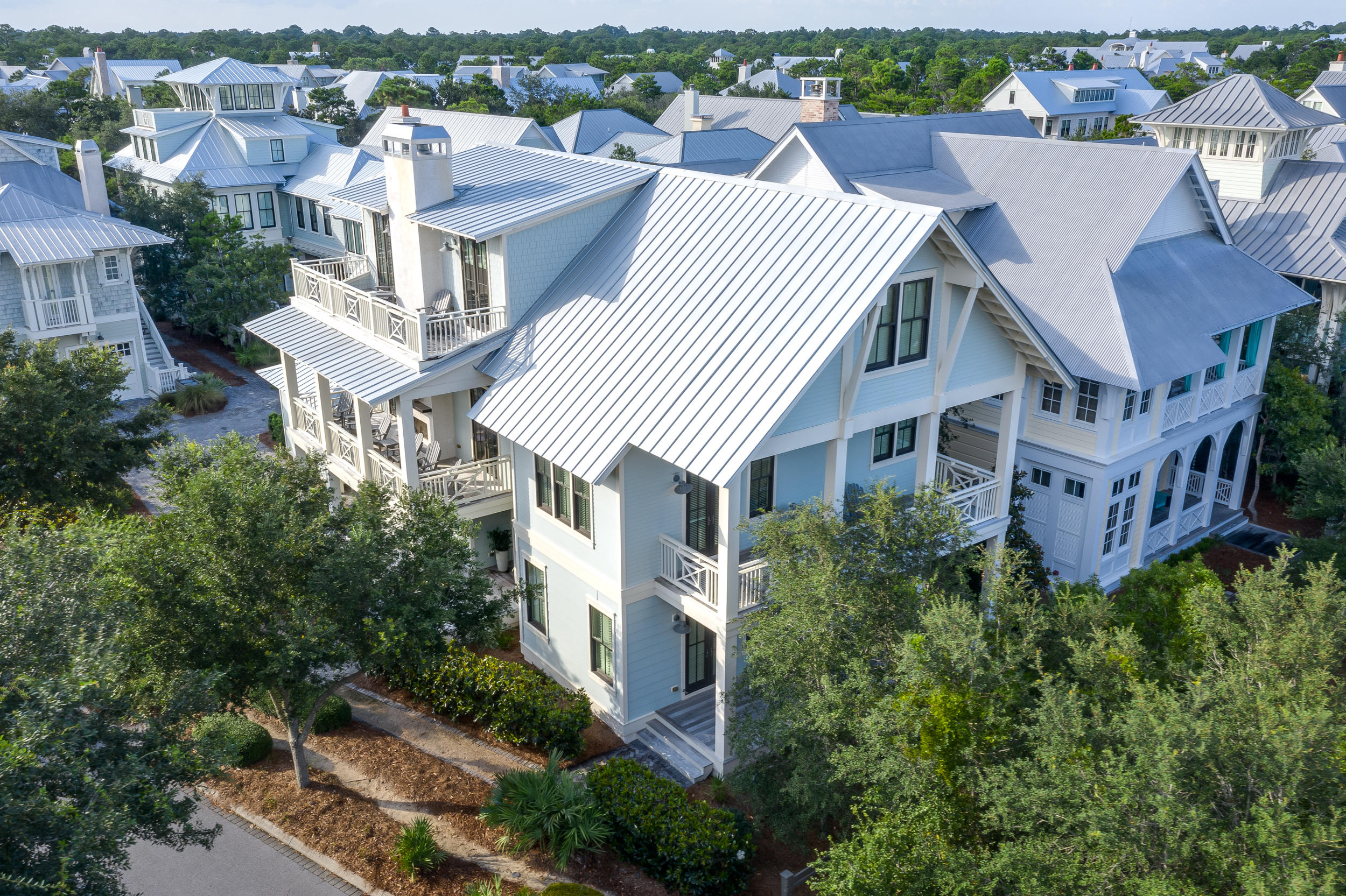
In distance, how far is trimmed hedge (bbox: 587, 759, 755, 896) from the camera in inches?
637

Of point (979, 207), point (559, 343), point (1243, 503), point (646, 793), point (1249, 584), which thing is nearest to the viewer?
point (1249, 584)

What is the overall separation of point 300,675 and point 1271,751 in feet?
44.1

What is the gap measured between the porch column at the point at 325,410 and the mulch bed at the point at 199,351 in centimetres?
1833

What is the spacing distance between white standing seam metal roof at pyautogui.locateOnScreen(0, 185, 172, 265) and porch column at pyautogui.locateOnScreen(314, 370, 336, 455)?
1688 cm

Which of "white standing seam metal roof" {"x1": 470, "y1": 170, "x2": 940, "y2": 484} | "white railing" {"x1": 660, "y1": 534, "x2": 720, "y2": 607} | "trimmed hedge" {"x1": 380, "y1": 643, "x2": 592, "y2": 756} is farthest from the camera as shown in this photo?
"trimmed hedge" {"x1": 380, "y1": 643, "x2": 592, "y2": 756}

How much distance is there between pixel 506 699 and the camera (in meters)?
19.6

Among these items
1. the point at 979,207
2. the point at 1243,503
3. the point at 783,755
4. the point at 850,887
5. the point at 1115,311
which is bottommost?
the point at 1243,503

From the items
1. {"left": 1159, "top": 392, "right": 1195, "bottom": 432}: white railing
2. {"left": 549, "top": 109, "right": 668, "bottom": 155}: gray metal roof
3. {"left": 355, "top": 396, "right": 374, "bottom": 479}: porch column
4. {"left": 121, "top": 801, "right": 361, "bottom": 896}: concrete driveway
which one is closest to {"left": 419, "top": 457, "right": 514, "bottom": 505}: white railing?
{"left": 355, "top": 396, "right": 374, "bottom": 479}: porch column

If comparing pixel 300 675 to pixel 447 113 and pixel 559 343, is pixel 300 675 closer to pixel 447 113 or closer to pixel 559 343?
pixel 559 343

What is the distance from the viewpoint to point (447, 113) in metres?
65.1

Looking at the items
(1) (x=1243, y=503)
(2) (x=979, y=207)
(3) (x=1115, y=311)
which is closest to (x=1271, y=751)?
(3) (x=1115, y=311)

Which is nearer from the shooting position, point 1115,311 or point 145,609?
point 145,609

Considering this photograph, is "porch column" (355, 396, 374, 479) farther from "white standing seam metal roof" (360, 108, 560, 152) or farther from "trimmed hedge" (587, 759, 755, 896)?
"white standing seam metal roof" (360, 108, 560, 152)

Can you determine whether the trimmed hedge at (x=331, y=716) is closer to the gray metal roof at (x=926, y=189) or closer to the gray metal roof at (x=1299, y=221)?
the gray metal roof at (x=926, y=189)
